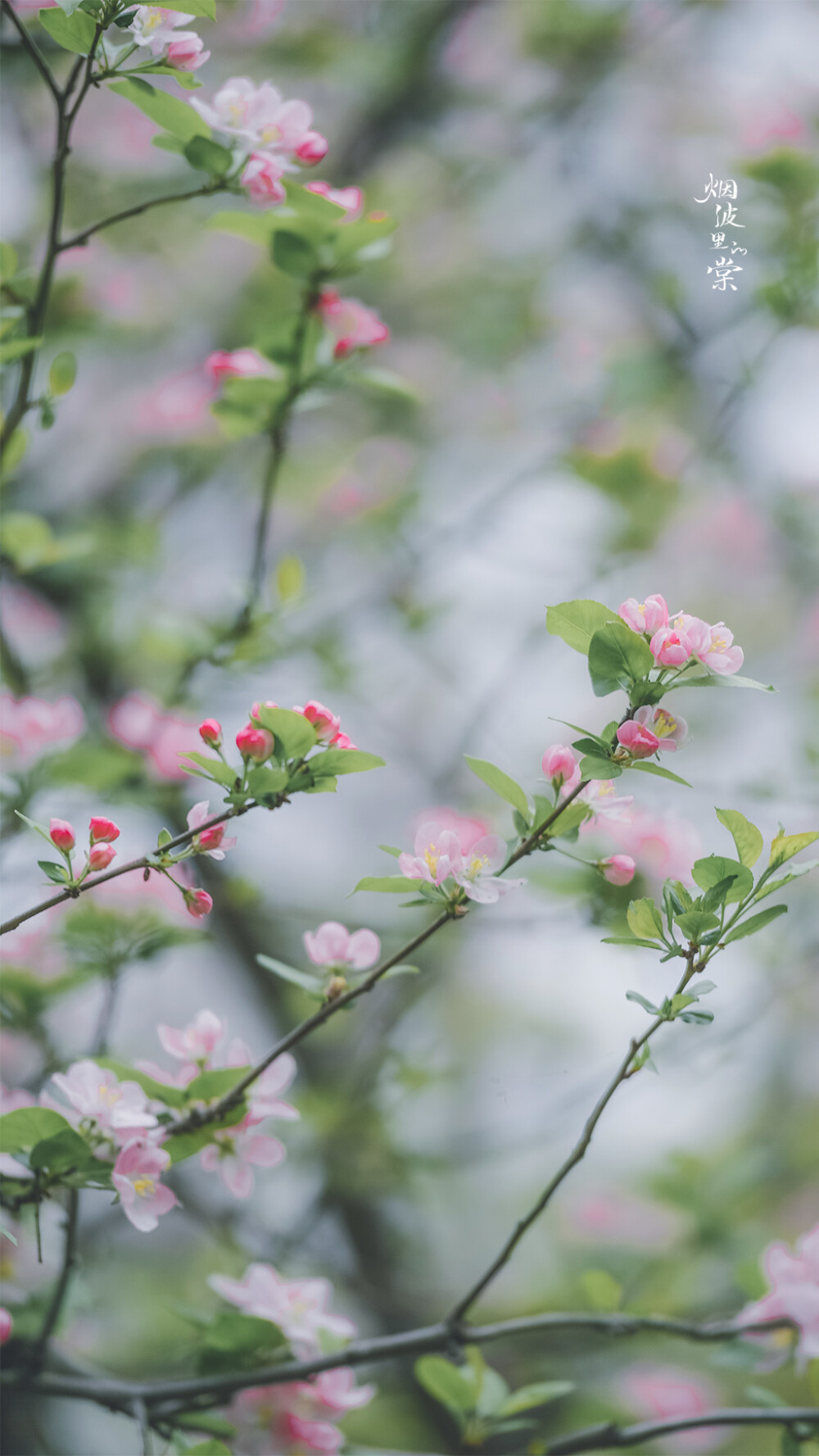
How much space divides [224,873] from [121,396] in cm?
117

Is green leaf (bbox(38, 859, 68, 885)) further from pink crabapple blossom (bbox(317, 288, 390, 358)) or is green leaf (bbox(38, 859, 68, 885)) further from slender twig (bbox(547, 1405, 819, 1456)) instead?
pink crabapple blossom (bbox(317, 288, 390, 358))

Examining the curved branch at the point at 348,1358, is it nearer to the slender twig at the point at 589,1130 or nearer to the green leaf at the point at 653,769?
the slender twig at the point at 589,1130

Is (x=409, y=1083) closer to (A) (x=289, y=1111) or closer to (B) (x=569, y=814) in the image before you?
(A) (x=289, y=1111)

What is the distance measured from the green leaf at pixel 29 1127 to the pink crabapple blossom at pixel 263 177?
1.97 feet

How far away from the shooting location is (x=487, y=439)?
2.21 m

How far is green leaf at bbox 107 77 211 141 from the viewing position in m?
0.69

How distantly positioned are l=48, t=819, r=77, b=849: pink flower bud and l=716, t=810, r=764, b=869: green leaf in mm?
338

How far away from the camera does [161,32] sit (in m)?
0.62

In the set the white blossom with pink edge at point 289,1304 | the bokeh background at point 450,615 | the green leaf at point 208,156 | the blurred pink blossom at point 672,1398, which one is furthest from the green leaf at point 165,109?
the blurred pink blossom at point 672,1398

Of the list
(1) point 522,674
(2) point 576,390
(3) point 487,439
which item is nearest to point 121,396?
(3) point 487,439

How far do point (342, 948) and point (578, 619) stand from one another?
10.7 inches

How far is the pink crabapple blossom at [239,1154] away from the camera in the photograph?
0.69m

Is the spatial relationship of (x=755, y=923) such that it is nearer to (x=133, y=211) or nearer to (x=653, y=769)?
(x=653, y=769)

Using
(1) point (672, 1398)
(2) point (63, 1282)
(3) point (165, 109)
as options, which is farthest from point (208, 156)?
(1) point (672, 1398)
